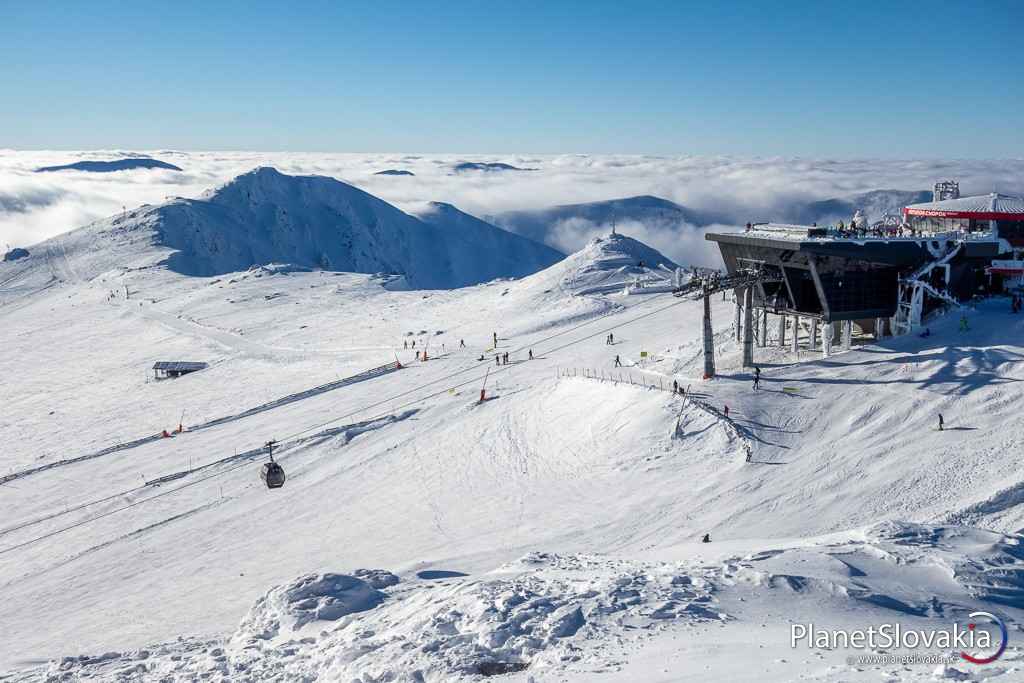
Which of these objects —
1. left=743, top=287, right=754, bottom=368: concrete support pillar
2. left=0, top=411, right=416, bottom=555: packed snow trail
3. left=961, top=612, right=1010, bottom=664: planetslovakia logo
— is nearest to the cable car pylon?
left=743, top=287, right=754, bottom=368: concrete support pillar

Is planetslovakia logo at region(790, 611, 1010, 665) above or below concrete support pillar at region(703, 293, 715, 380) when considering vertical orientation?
below

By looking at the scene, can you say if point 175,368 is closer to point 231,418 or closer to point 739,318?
point 231,418

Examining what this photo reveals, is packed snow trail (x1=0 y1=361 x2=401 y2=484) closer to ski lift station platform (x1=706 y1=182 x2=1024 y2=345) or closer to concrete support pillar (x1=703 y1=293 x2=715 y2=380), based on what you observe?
concrete support pillar (x1=703 y1=293 x2=715 y2=380)

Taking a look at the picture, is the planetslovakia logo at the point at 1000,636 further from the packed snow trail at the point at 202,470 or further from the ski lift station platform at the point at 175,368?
the ski lift station platform at the point at 175,368

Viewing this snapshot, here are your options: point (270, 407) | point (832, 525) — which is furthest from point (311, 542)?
point (270, 407)

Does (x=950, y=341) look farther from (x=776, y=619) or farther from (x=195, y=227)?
(x=195, y=227)

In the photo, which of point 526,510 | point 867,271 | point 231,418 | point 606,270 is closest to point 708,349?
point 867,271
